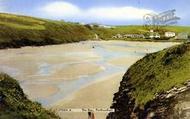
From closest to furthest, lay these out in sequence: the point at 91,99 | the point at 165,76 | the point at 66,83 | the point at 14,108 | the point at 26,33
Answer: the point at 14,108, the point at 165,76, the point at 91,99, the point at 66,83, the point at 26,33

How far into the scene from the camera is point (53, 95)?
187 ft

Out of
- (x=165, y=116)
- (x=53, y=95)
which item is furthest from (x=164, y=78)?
(x=53, y=95)

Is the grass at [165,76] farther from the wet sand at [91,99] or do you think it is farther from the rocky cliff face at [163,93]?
the wet sand at [91,99]

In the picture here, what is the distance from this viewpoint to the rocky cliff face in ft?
72.2

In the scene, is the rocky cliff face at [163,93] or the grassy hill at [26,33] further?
the grassy hill at [26,33]

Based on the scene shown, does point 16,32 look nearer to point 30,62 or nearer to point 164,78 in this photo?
point 30,62

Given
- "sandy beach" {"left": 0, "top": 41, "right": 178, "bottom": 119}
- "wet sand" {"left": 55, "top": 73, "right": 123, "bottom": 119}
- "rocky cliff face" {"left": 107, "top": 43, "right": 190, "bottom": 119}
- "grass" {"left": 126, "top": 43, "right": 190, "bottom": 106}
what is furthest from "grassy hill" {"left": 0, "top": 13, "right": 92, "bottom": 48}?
"rocky cliff face" {"left": 107, "top": 43, "right": 190, "bottom": 119}

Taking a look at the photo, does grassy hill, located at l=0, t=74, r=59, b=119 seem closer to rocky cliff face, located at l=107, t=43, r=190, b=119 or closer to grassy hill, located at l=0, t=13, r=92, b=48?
rocky cliff face, located at l=107, t=43, r=190, b=119

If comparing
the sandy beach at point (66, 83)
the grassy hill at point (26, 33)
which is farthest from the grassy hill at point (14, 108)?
the grassy hill at point (26, 33)

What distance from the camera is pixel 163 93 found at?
2419 cm

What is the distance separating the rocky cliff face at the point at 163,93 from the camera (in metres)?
22.0

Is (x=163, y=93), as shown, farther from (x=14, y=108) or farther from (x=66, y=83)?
(x=66, y=83)

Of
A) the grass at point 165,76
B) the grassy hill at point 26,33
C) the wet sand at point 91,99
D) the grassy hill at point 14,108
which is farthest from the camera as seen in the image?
the grassy hill at point 26,33

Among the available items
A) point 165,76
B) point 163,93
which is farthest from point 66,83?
point 163,93
